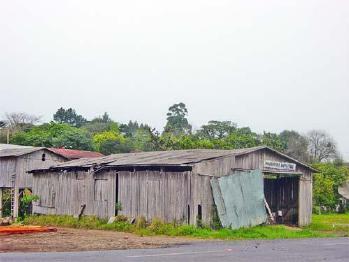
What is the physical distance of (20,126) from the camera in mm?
91500

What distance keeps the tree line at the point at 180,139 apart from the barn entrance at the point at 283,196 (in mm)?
18669

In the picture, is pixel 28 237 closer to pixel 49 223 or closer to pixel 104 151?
pixel 49 223

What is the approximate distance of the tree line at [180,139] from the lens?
59.8 m

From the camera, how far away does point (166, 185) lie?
91.1 feet

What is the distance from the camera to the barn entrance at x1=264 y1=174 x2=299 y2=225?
114 feet

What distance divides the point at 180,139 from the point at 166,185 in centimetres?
3242

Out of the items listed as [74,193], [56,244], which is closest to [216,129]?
[74,193]

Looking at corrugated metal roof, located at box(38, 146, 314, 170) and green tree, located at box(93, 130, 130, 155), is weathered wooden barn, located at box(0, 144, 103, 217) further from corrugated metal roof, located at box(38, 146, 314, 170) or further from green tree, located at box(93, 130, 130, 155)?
green tree, located at box(93, 130, 130, 155)

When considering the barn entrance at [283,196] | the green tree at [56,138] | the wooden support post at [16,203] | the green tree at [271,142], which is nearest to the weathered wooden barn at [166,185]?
the barn entrance at [283,196]

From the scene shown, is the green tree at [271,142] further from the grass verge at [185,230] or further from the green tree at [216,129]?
the grass verge at [185,230]

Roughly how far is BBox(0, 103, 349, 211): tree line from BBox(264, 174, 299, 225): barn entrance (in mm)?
18669

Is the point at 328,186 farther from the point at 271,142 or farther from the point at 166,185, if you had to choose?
the point at 166,185

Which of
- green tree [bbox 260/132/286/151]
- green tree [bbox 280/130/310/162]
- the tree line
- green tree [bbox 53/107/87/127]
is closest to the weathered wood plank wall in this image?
the tree line

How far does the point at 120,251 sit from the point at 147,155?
16.9 m
